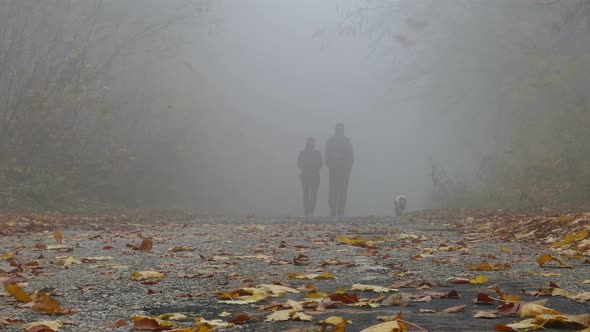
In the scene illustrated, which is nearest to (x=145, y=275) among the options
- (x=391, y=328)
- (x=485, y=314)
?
(x=485, y=314)

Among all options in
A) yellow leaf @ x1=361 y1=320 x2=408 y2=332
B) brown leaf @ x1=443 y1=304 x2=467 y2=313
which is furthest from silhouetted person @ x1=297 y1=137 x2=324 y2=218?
yellow leaf @ x1=361 y1=320 x2=408 y2=332

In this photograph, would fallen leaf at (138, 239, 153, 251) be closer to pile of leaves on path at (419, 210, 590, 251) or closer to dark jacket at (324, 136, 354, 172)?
pile of leaves on path at (419, 210, 590, 251)

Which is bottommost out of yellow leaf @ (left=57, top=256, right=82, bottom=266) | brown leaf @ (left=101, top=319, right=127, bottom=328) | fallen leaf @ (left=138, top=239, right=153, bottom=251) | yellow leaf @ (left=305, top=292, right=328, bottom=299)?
brown leaf @ (left=101, top=319, right=127, bottom=328)

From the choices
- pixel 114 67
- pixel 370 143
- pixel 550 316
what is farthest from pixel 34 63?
pixel 370 143

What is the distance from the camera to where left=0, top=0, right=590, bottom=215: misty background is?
1972cm

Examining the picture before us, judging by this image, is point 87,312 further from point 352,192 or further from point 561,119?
point 352,192

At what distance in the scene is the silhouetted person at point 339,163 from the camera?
19078mm

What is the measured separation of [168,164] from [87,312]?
77.2 ft

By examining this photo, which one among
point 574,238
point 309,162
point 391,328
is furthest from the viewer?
point 309,162

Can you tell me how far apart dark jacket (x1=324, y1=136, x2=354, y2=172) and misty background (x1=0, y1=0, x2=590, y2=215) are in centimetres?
428

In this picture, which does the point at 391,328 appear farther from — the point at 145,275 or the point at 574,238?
the point at 574,238

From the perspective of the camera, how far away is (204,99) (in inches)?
1564

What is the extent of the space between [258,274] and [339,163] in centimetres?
1344

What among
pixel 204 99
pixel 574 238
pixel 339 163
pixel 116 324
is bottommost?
pixel 116 324
